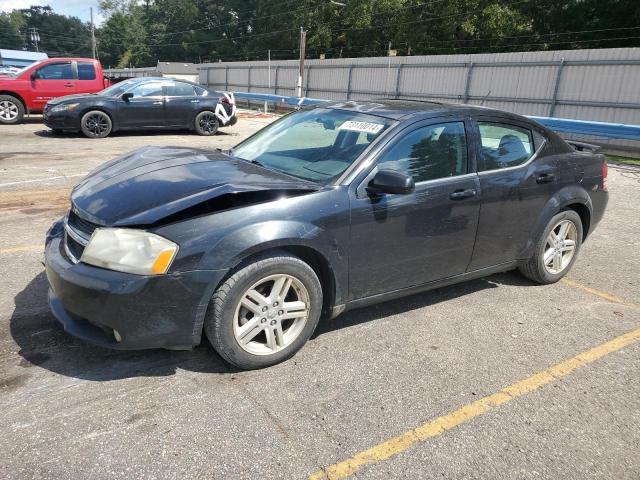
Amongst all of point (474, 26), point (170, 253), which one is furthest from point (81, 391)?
point (474, 26)

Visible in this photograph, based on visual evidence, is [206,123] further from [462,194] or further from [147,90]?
[462,194]

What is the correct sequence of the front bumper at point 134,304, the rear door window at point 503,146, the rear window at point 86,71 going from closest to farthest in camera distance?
the front bumper at point 134,304 → the rear door window at point 503,146 → the rear window at point 86,71

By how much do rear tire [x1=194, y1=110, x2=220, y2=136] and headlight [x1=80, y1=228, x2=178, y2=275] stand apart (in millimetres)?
11870

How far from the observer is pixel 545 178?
4.33 m

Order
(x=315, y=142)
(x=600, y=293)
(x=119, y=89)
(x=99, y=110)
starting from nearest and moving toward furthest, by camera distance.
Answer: (x=315, y=142), (x=600, y=293), (x=99, y=110), (x=119, y=89)

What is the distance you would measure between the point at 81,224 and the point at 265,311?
1223 mm

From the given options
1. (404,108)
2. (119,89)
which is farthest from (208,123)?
(404,108)

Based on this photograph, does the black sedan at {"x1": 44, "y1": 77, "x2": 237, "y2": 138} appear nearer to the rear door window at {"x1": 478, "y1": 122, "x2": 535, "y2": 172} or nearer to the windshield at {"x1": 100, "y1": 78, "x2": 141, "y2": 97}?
the windshield at {"x1": 100, "y1": 78, "x2": 141, "y2": 97}

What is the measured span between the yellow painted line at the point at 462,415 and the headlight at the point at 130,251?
1304 millimetres

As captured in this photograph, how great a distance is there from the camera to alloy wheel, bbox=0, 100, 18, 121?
47.3 ft

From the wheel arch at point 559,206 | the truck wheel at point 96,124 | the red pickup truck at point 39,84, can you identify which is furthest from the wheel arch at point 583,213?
the red pickup truck at point 39,84

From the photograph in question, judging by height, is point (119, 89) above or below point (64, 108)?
above

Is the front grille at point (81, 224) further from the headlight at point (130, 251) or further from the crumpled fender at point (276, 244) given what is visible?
the crumpled fender at point (276, 244)

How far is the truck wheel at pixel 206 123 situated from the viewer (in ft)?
46.2
